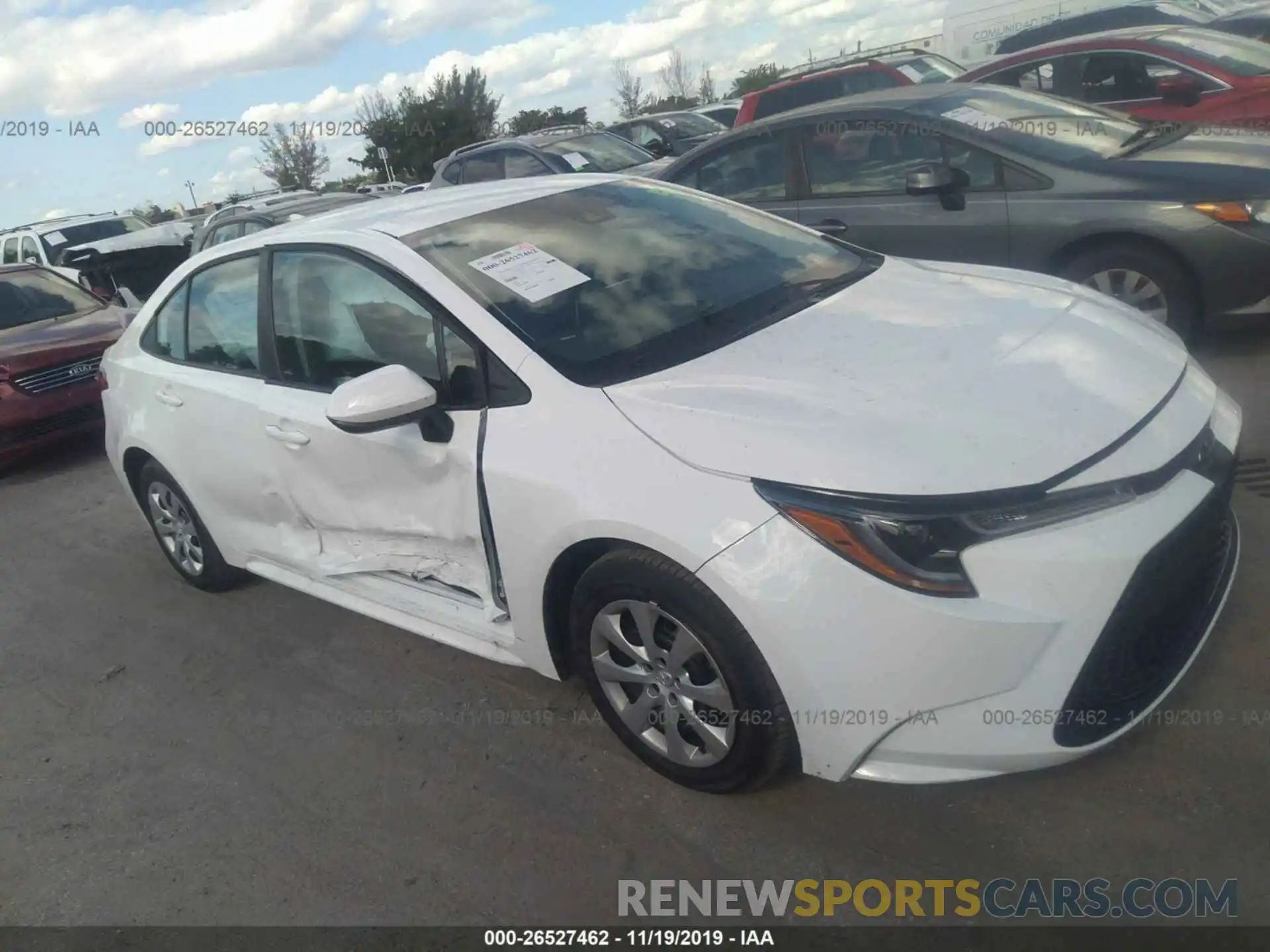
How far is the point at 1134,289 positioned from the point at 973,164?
1123 mm

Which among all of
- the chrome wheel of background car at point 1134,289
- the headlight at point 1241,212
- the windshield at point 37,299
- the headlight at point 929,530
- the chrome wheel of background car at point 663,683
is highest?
the windshield at point 37,299

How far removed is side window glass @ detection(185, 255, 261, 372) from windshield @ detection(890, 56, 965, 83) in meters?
10.3

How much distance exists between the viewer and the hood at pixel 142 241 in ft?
40.6

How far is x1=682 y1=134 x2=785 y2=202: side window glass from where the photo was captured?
21.1 ft

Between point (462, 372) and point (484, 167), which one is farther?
point (484, 167)

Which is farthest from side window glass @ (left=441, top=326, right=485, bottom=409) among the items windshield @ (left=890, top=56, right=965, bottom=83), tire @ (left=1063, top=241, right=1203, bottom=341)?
windshield @ (left=890, top=56, right=965, bottom=83)

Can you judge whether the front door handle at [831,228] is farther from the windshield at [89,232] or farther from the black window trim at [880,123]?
→ the windshield at [89,232]

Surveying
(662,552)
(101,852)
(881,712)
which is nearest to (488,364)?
(662,552)

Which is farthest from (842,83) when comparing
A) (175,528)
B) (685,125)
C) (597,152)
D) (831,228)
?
(175,528)

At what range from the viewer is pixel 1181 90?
A: 7.91m

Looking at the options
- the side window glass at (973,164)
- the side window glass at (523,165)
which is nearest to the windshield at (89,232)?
the side window glass at (523,165)

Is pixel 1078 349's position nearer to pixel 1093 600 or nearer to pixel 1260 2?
pixel 1093 600

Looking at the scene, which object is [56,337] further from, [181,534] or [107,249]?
[107,249]

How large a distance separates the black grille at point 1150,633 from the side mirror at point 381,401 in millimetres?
1857
